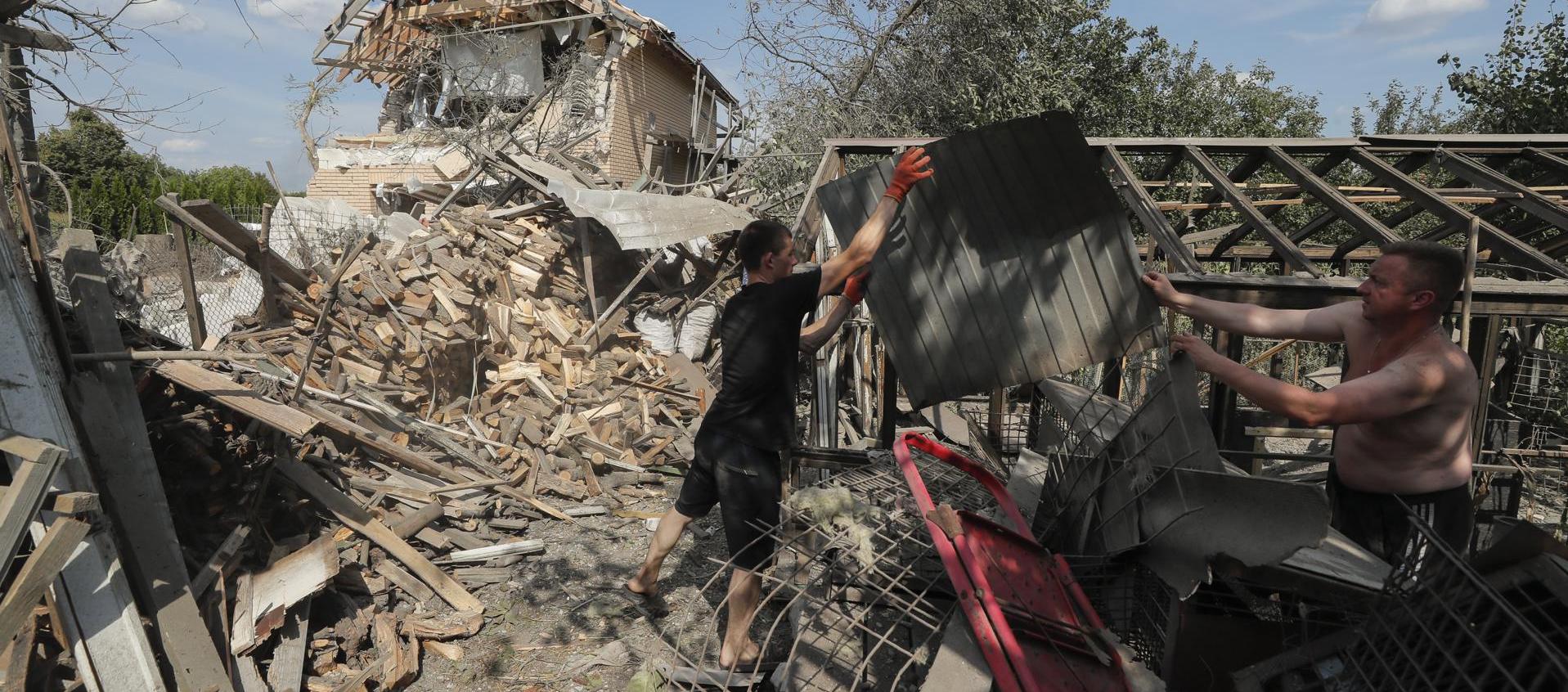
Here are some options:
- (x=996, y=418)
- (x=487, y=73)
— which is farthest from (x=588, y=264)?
(x=487, y=73)

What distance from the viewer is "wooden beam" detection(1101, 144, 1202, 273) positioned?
3.70 m

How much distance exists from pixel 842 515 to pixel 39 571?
2820 millimetres

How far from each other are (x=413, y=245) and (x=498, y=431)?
2.63m

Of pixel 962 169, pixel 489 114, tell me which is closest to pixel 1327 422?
pixel 962 169

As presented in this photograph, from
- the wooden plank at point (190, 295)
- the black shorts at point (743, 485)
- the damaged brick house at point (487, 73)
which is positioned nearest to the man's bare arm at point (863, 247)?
the black shorts at point (743, 485)

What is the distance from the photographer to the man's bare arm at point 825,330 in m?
3.56

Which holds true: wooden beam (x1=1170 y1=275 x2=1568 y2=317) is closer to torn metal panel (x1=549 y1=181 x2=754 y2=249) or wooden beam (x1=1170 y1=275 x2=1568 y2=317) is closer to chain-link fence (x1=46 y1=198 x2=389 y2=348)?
chain-link fence (x1=46 y1=198 x2=389 y2=348)

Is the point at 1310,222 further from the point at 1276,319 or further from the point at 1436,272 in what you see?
the point at 1436,272

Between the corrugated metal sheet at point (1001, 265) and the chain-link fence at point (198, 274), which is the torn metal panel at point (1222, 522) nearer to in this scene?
the corrugated metal sheet at point (1001, 265)

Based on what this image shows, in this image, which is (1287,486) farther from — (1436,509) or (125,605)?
(125,605)

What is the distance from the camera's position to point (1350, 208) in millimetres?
4371

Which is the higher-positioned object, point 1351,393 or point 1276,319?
point 1276,319

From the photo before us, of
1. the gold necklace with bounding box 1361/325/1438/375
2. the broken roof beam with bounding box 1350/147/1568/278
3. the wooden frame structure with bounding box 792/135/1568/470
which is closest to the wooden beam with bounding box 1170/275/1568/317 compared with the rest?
the wooden frame structure with bounding box 792/135/1568/470

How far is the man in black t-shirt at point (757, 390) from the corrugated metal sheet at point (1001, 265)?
0.70ft
